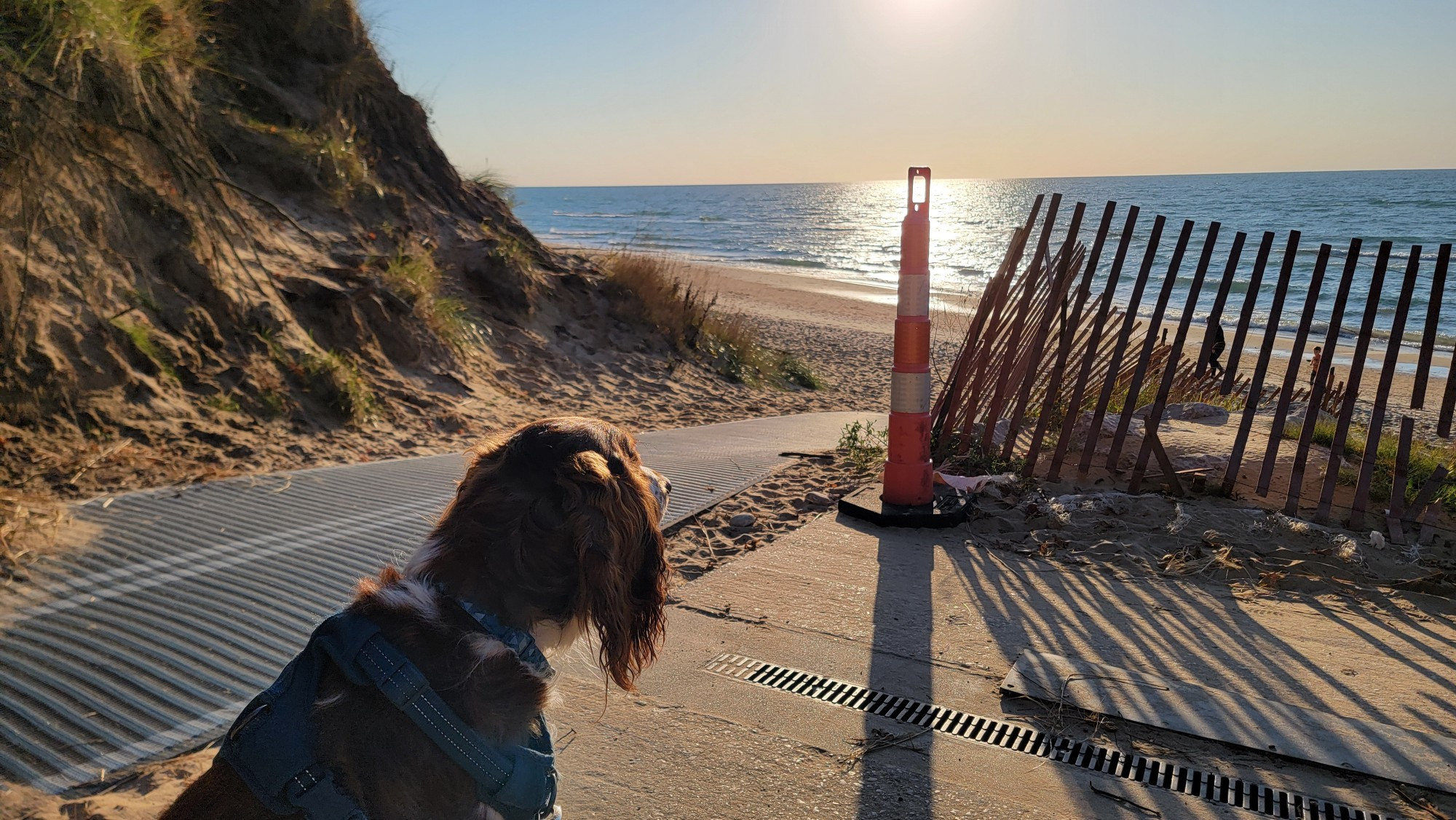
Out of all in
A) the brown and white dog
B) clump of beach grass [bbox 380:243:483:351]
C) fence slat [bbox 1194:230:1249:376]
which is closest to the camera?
the brown and white dog

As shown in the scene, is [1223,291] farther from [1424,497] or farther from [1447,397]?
[1424,497]

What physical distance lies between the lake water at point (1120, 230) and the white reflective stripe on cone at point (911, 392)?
3.95 metres

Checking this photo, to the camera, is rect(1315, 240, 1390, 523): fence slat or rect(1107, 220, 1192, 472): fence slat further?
rect(1107, 220, 1192, 472): fence slat

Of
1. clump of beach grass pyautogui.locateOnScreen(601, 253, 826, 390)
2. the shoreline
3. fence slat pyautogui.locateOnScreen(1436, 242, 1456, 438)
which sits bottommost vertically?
the shoreline

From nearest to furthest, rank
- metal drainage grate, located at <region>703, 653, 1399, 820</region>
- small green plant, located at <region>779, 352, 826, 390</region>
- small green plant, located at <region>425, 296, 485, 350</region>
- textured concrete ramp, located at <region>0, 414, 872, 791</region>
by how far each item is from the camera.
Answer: metal drainage grate, located at <region>703, 653, 1399, 820</region>
textured concrete ramp, located at <region>0, 414, 872, 791</region>
small green plant, located at <region>425, 296, 485, 350</region>
small green plant, located at <region>779, 352, 826, 390</region>

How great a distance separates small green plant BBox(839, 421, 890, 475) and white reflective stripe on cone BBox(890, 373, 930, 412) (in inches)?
40.6

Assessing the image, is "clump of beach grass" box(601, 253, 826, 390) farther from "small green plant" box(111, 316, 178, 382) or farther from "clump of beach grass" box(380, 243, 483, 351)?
"small green plant" box(111, 316, 178, 382)

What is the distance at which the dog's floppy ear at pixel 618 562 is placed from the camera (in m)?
Result: 1.89

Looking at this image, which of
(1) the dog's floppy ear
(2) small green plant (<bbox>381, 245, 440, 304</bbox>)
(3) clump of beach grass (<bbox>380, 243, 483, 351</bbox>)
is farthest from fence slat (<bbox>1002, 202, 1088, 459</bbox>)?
(2) small green plant (<bbox>381, 245, 440, 304</bbox>)

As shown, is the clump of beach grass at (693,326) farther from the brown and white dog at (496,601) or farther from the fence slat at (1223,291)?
the brown and white dog at (496,601)

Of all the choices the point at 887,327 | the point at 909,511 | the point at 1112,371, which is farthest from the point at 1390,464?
Answer: the point at 887,327

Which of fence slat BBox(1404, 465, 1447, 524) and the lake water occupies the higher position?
fence slat BBox(1404, 465, 1447, 524)

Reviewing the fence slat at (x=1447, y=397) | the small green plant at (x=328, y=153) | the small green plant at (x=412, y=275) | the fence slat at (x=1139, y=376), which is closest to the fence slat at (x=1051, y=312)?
the fence slat at (x=1139, y=376)

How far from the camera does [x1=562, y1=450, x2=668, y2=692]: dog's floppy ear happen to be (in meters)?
1.89
